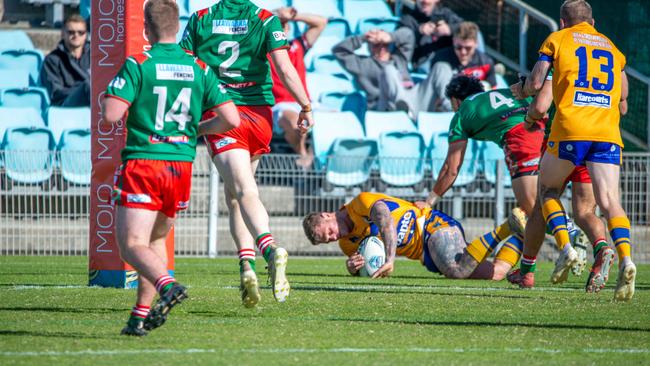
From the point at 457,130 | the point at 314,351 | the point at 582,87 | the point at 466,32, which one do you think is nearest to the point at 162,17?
the point at 314,351

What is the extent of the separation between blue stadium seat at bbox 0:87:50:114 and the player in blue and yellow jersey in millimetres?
9086

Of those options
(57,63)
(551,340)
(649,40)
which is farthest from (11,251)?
(649,40)

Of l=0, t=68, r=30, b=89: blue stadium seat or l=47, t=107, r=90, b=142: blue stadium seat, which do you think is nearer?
l=47, t=107, r=90, b=142: blue stadium seat

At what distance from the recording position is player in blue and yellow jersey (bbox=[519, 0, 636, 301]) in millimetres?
7609

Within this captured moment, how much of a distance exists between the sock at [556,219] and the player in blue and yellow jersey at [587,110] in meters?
0.35

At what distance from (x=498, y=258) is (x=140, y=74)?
564cm

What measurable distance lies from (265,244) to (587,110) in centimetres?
265

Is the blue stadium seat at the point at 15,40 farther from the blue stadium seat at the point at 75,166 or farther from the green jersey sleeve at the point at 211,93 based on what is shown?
the green jersey sleeve at the point at 211,93

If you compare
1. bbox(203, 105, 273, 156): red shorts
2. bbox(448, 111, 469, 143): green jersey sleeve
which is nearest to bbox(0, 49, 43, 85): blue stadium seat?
bbox(448, 111, 469, 143): green jersey sleeve

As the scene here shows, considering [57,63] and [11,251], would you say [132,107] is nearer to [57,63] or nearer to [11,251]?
[11,251]

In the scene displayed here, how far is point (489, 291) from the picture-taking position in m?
8.68

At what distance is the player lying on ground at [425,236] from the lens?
32.5 ft

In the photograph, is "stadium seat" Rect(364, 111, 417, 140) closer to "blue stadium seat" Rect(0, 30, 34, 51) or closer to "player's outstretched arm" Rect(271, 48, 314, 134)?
"blue stadium seat" Rect(0, 30, 34, 51)

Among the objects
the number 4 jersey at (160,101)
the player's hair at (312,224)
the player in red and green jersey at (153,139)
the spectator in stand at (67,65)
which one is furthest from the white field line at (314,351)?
the spectator in stand at (67,65)
